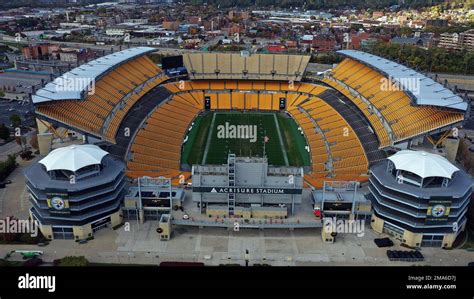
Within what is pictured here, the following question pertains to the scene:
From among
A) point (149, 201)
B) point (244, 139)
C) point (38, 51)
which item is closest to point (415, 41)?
point (244, 139)

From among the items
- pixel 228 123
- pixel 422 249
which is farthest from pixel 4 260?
pixel 228 123

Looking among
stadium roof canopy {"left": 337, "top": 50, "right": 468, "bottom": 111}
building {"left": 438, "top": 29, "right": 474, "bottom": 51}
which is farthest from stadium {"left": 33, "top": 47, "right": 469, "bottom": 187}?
building {"left": 438, "top": 29, "right": 474, "bottom": 51}

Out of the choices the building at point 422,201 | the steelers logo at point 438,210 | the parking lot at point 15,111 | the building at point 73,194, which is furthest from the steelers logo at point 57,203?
the parking lot at point 15,111

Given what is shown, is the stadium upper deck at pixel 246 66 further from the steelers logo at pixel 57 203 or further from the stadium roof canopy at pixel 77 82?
the steelers logo at pixel 57 203

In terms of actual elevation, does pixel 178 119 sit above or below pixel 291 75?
below

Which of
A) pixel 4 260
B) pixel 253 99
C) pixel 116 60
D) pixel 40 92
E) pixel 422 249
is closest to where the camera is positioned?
pixel 4 260

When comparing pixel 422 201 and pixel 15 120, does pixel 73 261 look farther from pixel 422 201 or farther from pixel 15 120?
pixel 15 120

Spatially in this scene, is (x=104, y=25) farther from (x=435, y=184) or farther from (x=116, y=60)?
(x=435, y=184)

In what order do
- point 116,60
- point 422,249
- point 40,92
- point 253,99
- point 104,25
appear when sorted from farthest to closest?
point 104,25 < point 253,99 < point 116,60 < point 40,92 < point 422,249
